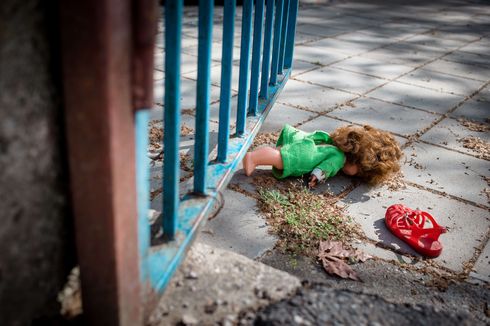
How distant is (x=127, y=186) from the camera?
1.04 metres

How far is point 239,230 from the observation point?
7.29 ft

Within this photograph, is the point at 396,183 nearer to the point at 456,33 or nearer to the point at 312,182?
the point at 312,182

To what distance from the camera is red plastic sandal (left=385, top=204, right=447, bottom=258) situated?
215cm

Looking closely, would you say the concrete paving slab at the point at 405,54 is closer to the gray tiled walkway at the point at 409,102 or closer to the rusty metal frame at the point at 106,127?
the gray tiled walkway at the point at 409,102

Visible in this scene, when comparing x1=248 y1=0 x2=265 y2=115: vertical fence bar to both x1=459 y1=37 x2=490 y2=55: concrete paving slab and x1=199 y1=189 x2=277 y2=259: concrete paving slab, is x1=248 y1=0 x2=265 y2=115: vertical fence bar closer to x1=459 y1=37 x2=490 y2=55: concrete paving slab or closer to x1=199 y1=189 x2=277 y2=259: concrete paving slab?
x1=199 y1=189 x2=277 y2=259: concrete paving slab

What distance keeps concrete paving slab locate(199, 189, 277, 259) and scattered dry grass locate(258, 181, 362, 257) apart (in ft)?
0.17

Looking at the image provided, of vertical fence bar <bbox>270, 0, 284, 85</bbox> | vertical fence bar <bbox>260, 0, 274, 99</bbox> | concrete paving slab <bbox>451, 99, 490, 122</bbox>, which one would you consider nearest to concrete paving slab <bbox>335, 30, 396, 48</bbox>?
concrete paving slab <bbox>451, 99, 490, 122</bbox>

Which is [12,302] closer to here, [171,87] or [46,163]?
[46,163]

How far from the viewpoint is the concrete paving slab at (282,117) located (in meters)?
3.40

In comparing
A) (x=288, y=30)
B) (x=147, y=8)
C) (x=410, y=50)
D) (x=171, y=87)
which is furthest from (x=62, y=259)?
(x=410, y=50)

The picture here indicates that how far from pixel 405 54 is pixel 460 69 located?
708mm

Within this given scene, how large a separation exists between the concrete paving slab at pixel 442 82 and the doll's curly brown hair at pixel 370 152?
6.87 feet

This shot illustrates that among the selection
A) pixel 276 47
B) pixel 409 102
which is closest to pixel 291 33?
pixel 276 47

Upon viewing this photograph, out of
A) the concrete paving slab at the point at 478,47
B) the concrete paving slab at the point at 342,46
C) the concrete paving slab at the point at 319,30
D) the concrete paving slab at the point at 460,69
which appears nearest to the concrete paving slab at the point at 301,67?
the concrete paving slab at the point at 342,46
